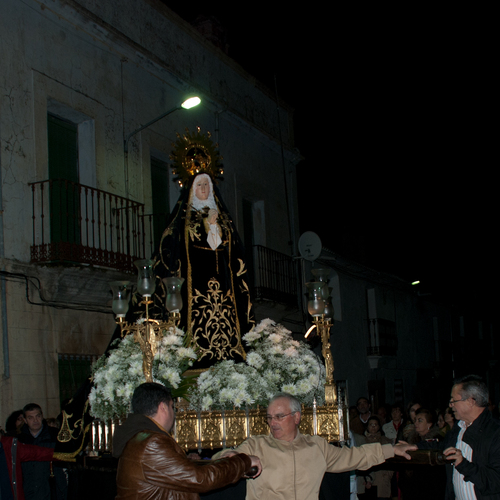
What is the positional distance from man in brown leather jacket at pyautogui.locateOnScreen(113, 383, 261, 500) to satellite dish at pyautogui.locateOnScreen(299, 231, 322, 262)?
1193 cm

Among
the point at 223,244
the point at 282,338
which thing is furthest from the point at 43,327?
the point at 282,338

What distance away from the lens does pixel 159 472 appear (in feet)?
10.8

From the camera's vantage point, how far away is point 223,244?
7453 millimetres

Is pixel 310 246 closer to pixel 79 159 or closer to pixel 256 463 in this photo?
pixel 79 159

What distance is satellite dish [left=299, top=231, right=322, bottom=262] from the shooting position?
1533cm

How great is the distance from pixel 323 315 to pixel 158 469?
3259mm

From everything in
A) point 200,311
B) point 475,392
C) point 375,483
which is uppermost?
point 200,311

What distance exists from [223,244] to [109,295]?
3.70 metres

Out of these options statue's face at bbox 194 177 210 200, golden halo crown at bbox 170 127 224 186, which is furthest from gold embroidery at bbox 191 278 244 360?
golden halo crown at bbox 170 127 224 186

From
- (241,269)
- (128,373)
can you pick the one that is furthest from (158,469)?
(241,269)

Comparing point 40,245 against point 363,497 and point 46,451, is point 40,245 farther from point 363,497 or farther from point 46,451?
point 363,497

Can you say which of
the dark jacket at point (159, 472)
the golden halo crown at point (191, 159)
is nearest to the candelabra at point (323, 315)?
the golden halo crown at point (191, 159)

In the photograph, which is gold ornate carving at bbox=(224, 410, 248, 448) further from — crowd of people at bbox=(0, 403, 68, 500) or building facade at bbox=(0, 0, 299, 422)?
building facade at bbox=(0, 0, 299, 422)

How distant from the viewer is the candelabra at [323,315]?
6.01m
